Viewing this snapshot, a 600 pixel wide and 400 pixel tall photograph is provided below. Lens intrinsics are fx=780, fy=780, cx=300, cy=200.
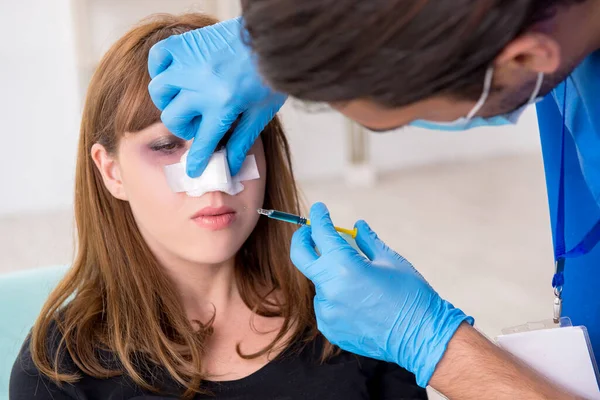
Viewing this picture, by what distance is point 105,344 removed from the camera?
1.43 m

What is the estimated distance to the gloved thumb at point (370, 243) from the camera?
1259mm

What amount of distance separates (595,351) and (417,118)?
667 mm

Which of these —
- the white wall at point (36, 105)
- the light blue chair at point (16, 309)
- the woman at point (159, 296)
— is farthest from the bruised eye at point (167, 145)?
the white wall at point (36, 105)

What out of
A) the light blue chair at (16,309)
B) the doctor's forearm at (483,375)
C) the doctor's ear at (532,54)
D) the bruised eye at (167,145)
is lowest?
the light blue chair at (16,309)

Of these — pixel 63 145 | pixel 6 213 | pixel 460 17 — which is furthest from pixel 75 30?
pixel 460 17

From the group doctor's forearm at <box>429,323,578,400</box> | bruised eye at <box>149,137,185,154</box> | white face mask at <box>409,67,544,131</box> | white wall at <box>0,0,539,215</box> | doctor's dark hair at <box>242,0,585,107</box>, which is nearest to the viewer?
doctor's dark hair at <box>242,0,585,107</box>

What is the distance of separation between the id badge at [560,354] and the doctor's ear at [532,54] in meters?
0.44

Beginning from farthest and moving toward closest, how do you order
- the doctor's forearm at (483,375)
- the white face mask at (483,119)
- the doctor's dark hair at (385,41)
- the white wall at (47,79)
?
the white wall at (47,79)
the doctor's forearm at (483,375)
the white face mask at (483,119)
the doctor's dark hair at (385,41)

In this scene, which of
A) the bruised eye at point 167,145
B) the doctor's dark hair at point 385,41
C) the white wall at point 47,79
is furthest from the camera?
the white wall at point 47,79

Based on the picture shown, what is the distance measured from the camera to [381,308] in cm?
117

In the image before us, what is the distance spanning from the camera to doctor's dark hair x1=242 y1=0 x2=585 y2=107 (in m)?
0.83

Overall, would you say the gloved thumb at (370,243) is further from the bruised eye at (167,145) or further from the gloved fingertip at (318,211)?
the bruised eye at (167,145)

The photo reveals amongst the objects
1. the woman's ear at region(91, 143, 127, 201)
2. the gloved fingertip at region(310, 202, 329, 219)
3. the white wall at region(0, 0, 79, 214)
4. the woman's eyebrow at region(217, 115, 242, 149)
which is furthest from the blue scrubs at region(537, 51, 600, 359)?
the white wall at region(0, 0, 79, 214)

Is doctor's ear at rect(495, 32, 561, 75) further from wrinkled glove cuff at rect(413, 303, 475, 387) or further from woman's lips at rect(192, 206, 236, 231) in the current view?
woman's lips at rect(192, 206, 236, 231)
